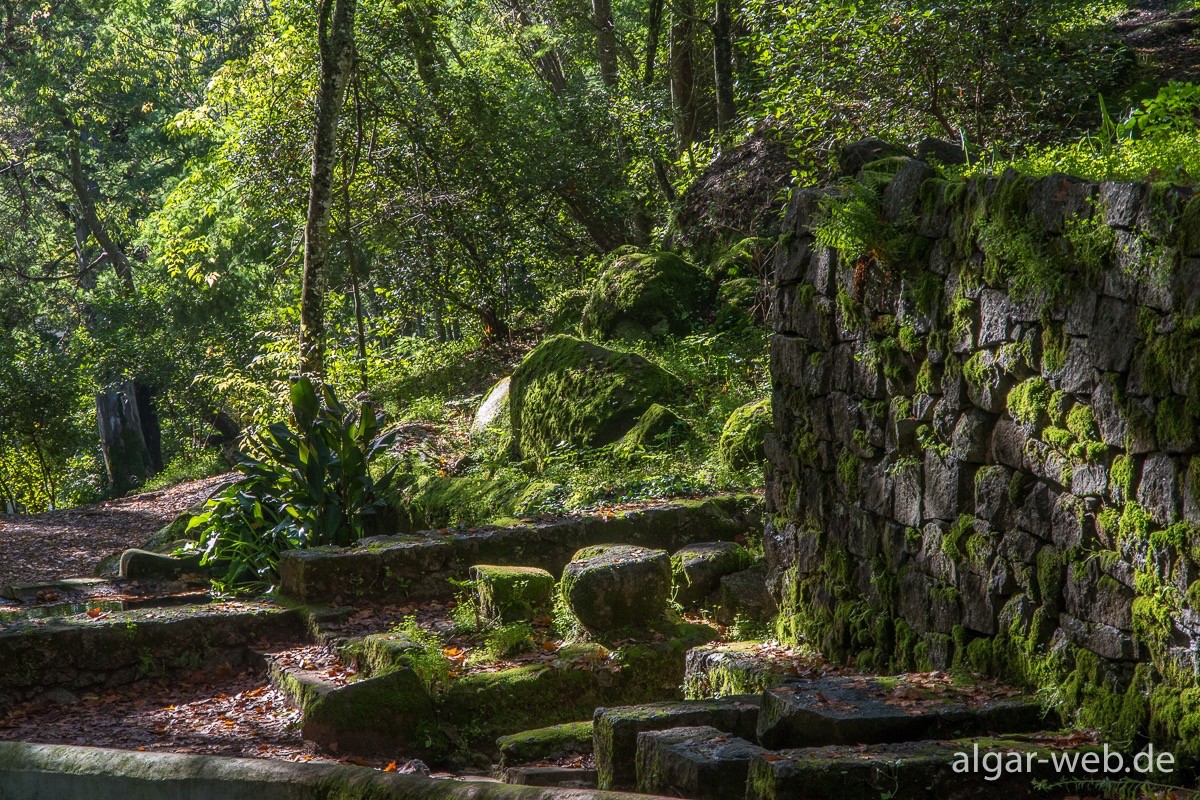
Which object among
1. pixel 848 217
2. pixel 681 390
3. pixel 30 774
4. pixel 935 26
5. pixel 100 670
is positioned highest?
pixel 935 26

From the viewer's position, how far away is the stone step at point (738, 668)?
5.00 meters

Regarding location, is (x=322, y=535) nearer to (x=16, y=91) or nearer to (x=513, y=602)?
(x=513, y=602)

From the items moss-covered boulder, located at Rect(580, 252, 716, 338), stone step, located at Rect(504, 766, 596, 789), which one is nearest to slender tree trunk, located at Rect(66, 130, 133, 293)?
moss-covered boulder, located at Rect(580, 252, 716, 338)

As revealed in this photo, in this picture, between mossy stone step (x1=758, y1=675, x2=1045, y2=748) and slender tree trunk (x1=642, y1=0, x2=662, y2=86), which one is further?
slender tree trunk (x1=642, y1=0, x2=662, y2=86)

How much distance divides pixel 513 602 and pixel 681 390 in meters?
4.12

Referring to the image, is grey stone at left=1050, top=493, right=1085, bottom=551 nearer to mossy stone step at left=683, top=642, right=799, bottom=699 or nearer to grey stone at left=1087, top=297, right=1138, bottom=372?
grey stone at left=1087, top=297, right=1138, bottom=372

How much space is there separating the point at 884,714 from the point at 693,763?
2.48 ft

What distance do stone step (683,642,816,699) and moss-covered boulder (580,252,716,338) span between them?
22.3 ft

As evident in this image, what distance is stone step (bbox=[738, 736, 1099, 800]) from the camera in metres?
3.08

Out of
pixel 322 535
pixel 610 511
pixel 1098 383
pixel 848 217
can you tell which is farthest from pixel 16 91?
pixel 1098 383

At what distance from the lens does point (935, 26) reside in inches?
355

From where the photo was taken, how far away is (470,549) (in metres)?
7.48

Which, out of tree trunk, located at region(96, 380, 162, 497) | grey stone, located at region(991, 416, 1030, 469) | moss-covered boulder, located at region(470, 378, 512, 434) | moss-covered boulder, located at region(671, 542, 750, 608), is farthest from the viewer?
tree trunk, located at region(96, 380, 162, 497)

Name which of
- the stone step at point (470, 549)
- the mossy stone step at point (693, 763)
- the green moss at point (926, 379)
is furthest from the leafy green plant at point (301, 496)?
the green moss at point (926, 379)
